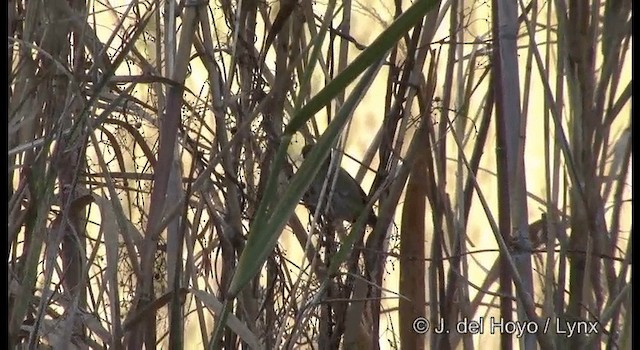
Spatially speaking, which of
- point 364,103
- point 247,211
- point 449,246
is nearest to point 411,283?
point 449,246

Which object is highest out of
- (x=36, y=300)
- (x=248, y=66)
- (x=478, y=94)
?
(x=478, y=94)

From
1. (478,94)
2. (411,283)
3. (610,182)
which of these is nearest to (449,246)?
(411,283)

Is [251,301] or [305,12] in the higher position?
[305,12]

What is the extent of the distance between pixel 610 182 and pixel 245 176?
29 cm

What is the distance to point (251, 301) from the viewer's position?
683mm

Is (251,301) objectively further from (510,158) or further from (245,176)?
(510,158)

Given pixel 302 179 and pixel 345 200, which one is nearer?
pixel 302 179

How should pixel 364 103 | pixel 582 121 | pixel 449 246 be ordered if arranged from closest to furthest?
pixel 582 121
pixel 449 246
pixel 364 103

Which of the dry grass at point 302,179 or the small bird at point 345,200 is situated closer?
the dry grass at point 302,179

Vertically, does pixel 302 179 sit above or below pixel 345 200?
below

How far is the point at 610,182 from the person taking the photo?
0.61m

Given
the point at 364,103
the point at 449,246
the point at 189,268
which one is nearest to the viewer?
the point at 189,268

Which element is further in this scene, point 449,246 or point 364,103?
point 364,103

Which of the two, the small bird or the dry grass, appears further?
the small bird
